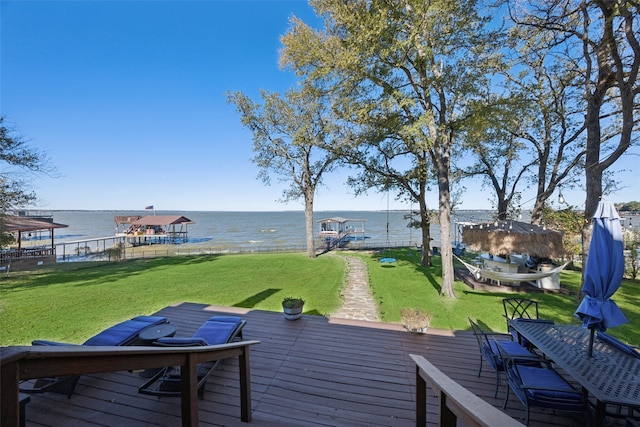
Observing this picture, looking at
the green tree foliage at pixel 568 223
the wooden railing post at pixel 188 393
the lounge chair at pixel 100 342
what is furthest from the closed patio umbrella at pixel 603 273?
the green tree foliage at pixel 568 223

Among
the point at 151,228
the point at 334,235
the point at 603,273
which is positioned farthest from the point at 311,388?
the point at 151,228

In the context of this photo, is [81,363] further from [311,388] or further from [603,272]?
[603,272]

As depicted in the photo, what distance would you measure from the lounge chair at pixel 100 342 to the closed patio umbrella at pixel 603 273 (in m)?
5.54

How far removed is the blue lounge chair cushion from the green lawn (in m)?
2.07

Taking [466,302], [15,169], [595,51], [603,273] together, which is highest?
[595,51]

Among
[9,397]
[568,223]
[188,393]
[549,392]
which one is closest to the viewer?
[9,397]

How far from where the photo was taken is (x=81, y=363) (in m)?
1.20

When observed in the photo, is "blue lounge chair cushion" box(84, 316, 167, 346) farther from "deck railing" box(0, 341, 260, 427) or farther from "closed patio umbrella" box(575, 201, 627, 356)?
"closed patio umbrella" box(575, 201, 627, 356)

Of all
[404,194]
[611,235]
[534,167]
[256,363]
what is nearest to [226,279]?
[256,363]

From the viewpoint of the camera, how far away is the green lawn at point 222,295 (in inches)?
249

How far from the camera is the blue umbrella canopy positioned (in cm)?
322

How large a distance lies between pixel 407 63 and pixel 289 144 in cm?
982

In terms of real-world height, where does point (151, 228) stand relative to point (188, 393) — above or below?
above

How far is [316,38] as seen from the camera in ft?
31.2
